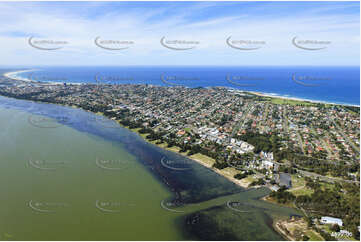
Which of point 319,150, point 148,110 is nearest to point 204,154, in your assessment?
point 319,150
